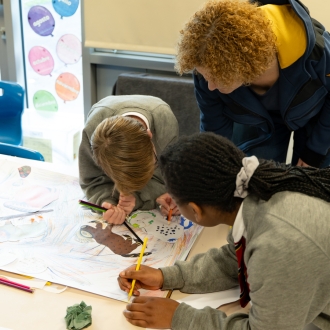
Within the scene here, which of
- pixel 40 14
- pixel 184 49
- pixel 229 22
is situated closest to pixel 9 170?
pixel 184 49

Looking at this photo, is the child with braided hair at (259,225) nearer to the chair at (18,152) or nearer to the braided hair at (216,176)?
the braided hair at (216,176)

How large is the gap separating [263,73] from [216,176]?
18.8 inches

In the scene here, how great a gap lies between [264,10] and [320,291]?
2.48 feet

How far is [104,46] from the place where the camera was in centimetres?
224

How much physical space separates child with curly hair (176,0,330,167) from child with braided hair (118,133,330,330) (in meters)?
0.33

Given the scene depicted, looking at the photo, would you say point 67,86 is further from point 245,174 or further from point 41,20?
point 245,174

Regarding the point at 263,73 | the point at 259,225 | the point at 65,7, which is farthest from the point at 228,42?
the point at 65,7

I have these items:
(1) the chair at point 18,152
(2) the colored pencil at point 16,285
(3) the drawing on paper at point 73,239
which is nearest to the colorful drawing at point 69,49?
(1) the chair at point 18,152

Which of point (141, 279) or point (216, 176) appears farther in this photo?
point (141, 279)

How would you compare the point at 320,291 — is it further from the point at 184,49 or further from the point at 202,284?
the point at 184,49

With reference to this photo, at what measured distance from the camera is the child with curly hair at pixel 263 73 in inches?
40.1

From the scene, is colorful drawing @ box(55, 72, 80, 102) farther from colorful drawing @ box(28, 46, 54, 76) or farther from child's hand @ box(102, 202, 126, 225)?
child's hand @ box(102, 202, 126, 225)

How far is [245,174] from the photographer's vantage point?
0.76m

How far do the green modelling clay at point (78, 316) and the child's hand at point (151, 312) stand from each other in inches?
3.1
